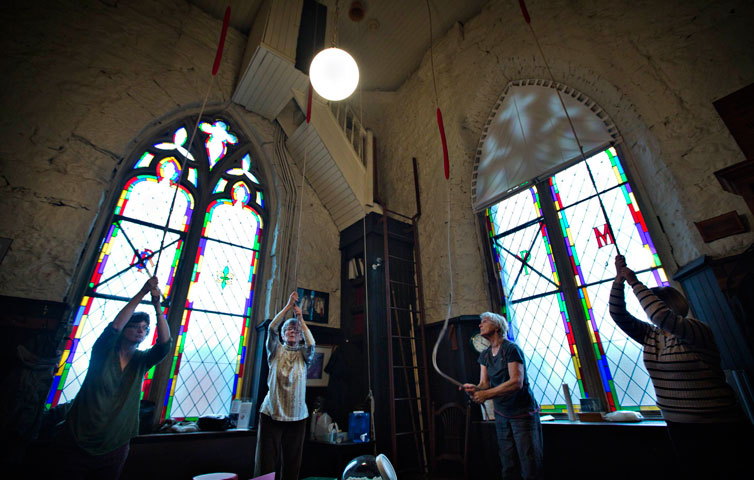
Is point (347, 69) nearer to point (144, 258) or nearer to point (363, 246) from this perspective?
point (363, 246)

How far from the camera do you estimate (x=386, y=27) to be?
5016 mm

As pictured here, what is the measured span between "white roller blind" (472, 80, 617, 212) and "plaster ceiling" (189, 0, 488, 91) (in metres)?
1.72

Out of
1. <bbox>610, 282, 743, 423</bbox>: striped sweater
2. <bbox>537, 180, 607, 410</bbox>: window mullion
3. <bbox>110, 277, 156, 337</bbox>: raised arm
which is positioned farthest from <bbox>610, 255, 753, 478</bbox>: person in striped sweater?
<bbox>110, 277, 156, 337</bbox>: raised arm

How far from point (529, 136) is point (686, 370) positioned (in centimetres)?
286

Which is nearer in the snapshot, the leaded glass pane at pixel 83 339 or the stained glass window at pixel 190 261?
the leaded glass pane at pixel 83 339

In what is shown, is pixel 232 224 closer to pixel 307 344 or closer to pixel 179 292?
pixel 179 292

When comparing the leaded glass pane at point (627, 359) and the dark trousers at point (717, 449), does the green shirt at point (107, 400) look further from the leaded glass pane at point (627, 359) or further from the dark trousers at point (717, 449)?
the leaded glass pane at point (627, 359)

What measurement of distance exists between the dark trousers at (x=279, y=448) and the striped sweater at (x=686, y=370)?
7.19 feet

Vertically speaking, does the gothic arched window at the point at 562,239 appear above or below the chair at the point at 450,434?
above

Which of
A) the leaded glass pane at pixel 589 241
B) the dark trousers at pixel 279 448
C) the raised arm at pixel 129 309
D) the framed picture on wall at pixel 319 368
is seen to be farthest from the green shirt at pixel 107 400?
the leaded glass pane at pixel 589 241

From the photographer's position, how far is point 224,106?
14.0 feet

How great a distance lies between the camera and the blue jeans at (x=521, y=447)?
1865 mm

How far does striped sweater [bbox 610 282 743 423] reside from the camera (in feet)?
4.66

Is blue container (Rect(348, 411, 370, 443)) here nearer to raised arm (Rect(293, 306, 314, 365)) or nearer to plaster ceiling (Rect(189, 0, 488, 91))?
raised arm (Rect(293, 306, 314, 365))
